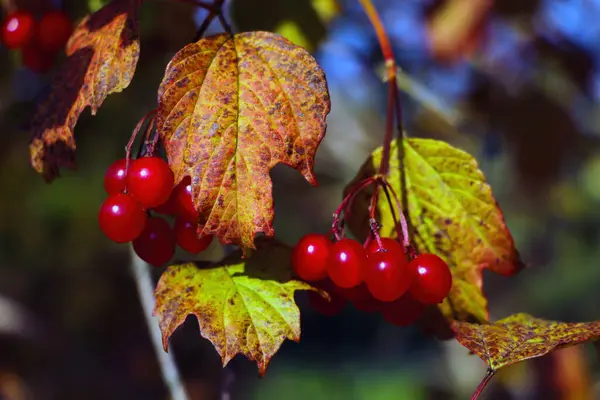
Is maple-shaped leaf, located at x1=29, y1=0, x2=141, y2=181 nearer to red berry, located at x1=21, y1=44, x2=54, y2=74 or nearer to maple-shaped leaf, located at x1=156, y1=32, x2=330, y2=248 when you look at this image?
maple-shaped leaf, located at x1=156, y1=32, x2=330, y2=248

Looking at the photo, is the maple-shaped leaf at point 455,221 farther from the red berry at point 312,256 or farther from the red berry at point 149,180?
the red berry at point 149,180

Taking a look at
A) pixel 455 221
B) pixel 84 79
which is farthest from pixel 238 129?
pixel 455 221

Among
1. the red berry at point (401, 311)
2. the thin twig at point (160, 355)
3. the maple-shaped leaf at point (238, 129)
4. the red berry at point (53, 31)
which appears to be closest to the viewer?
the maple-shaped leaf at point (238, 129)

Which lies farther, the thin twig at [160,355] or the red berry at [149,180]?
the thin twig at [160,355]

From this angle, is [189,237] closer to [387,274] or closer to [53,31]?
[387,274]

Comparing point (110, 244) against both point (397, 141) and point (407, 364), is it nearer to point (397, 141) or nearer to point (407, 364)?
point (397, 141)

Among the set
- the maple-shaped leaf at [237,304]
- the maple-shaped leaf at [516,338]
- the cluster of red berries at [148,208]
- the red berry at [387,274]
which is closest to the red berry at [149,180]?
the cluster of red berries at [148,208]
